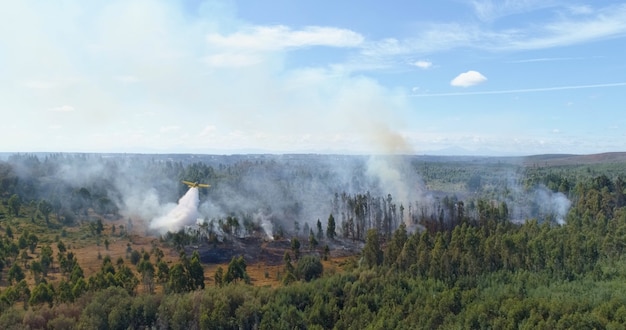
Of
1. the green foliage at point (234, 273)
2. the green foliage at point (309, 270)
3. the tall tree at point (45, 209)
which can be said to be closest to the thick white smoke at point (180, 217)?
the tall tree at point (45, 209)

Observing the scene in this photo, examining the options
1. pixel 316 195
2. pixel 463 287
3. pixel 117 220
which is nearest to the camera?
pixel 463 287

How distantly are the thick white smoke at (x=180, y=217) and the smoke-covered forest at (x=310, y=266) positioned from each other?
1.62 feet

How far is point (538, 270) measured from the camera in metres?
62.1

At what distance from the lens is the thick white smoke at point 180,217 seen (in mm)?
109438

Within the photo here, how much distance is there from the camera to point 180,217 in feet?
371

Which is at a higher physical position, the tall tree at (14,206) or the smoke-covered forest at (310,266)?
the tall tree at (14,206)

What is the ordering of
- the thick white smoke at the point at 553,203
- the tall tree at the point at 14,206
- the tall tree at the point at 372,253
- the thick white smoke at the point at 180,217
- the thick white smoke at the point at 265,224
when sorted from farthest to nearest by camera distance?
the thick white smoke at the point at 553,203
the tall tree at the point at 14,206
the thick white smoke at the point at 180,217
the thick white smoke at the point at 265,224
the tall tree at the point at 372,253

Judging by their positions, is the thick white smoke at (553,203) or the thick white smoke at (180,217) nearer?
the thick white smoke at (180,217)

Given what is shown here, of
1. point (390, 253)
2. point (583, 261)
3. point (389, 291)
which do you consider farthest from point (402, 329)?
point (583, 261)

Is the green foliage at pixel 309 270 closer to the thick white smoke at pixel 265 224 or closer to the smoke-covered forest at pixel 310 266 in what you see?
the smoke-covered forest at pixel 310 266

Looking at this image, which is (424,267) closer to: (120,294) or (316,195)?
(120,294)

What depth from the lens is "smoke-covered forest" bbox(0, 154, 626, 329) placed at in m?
48.2

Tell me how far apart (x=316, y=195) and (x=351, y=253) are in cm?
5493

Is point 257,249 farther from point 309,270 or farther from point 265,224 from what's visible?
point 309,270
